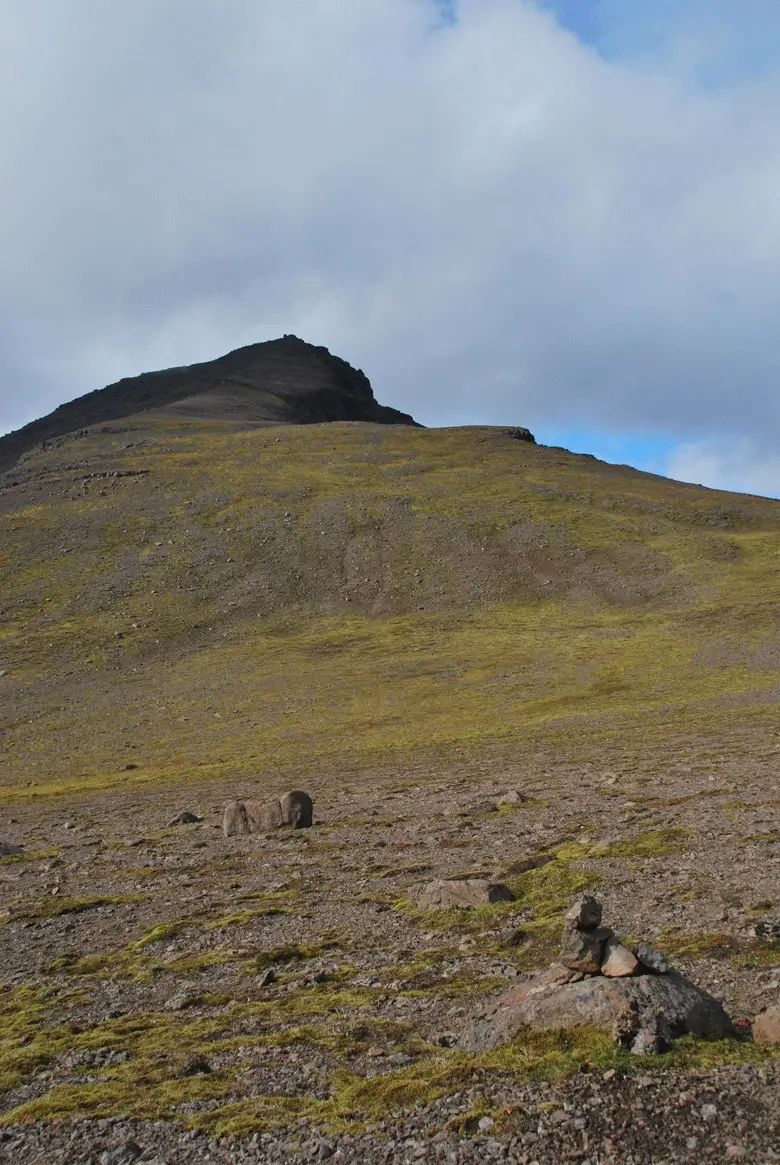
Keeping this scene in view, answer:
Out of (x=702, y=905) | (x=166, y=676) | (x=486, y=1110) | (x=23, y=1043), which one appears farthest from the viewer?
(x=166, y=676)

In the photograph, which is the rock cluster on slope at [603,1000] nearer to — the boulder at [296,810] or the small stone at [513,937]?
the small stone at [513,937]

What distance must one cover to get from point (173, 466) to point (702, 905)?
417ft

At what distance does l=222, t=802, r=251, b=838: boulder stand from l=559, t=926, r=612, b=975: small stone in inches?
737

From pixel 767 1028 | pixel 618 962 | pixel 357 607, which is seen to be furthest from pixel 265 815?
pixel 357 607

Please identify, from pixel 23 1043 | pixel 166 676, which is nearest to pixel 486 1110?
pixel 23 1043

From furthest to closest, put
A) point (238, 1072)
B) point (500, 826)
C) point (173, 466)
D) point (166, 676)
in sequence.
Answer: point (173, 466) < point (166, 676) < point (500, 826) < point (238, 1072)

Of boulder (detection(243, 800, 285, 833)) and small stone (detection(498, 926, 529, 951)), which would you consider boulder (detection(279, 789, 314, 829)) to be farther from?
small stone (detection(498, 926, 529, 951))

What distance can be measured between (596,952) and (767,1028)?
7.62 ft

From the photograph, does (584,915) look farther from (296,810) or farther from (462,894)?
(296,810)

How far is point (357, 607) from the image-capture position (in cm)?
9019

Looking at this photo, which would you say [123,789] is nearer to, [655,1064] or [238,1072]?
[238,1072]

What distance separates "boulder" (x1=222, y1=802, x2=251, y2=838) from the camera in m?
29.2

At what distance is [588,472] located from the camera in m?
139

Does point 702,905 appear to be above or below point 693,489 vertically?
below
